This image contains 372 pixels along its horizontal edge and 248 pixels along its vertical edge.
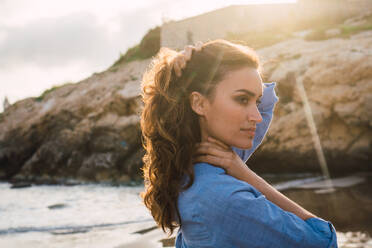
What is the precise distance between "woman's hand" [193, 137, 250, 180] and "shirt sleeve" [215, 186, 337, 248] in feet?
0.80

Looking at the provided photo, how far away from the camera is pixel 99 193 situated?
33.3 ft

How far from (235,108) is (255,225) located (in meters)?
0.57

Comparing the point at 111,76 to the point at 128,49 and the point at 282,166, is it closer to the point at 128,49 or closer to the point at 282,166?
the point at 128,49

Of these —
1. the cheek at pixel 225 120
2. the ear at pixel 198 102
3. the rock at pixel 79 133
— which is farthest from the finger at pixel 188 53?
the rock at pixel 79 133

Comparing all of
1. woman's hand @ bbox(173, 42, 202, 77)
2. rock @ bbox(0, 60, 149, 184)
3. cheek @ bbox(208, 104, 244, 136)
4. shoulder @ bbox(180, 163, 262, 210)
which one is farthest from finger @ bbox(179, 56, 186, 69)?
rock @ bbox(0, 60, 149, 184)

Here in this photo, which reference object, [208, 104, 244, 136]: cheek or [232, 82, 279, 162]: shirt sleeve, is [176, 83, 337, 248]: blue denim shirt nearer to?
[208, 104, 244, 136]: cheek

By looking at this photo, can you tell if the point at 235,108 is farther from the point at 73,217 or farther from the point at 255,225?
the point at 73,217

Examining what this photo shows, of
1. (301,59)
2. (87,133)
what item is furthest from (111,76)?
(301,59)

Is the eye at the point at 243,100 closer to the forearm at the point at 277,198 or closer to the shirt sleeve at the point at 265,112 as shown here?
the forearm at the point at 277,198

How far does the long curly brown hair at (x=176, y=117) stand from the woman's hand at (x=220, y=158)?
0.14 feet

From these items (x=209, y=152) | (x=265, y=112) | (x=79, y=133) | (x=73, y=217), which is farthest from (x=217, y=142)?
(x=79, y=133)

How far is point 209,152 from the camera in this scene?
5.49ft

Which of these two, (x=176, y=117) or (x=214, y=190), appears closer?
(x=214, y=190)

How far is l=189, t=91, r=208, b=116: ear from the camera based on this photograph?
175 centimetres
